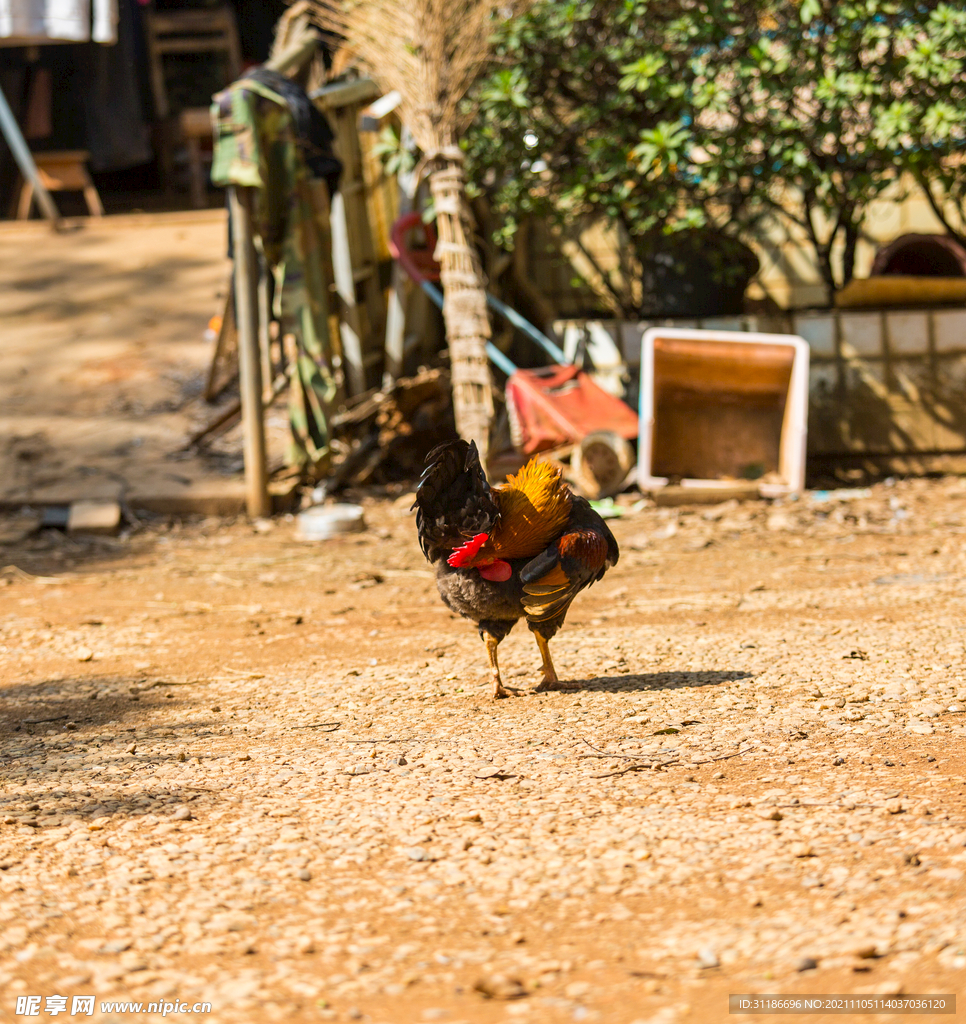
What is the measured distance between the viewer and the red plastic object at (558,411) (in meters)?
6.53

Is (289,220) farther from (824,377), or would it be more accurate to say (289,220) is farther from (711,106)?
(824,377)

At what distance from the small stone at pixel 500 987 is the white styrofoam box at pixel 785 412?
4.72m

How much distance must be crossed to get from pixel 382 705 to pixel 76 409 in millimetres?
4854

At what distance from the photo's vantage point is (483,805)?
8.35 ft

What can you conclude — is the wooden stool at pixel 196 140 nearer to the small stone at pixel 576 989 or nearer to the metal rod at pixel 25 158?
the metal rod at pixel 25 158

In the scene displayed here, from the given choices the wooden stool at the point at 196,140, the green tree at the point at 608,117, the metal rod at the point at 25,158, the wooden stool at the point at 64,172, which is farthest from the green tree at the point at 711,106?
the wooden stool at the point at 64,172

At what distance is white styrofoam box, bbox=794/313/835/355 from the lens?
720 cm

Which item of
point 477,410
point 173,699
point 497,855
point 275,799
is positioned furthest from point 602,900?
point 477,410

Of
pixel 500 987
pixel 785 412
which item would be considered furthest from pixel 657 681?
pixel 785 412

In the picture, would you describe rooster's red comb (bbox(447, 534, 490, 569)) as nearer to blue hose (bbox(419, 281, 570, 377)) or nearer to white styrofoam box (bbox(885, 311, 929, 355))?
blue hose (bbox(419, 281, 570, 377))

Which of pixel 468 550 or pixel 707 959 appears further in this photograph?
pixel 468 550

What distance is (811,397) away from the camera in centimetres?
732
